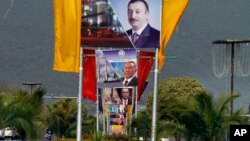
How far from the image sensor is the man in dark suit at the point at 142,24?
998 inches

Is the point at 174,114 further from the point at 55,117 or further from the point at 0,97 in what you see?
the point at 55,117

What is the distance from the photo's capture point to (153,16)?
25.3 meters

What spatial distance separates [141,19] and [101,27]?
157 centimetres

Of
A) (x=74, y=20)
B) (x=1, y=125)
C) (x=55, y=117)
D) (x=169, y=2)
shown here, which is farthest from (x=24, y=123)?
(x=55, y=117)

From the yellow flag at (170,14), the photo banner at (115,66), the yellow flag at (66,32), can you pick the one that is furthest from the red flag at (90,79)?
the yellow flag at (170,14)

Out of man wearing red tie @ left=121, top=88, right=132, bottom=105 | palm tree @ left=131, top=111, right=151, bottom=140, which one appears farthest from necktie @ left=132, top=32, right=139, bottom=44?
man wearing red tie @ left=121, top=88, right=132, bottom=105

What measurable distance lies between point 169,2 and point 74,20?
9.33 feet

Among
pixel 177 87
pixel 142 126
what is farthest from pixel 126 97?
pixel 177 87

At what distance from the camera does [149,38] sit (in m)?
25.5

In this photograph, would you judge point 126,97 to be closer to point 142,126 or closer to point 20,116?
point 142,126

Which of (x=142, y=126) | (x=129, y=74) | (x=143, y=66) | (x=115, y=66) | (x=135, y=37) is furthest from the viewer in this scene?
(x=115, y=66)

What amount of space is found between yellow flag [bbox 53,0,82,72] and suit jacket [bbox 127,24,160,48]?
1904 mm

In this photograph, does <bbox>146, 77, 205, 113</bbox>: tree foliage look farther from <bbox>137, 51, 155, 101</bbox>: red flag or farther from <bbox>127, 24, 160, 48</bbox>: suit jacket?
<bbox>127, 24, 160, 48</bbox>: suit jacket

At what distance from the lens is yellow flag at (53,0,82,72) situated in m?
25.2
